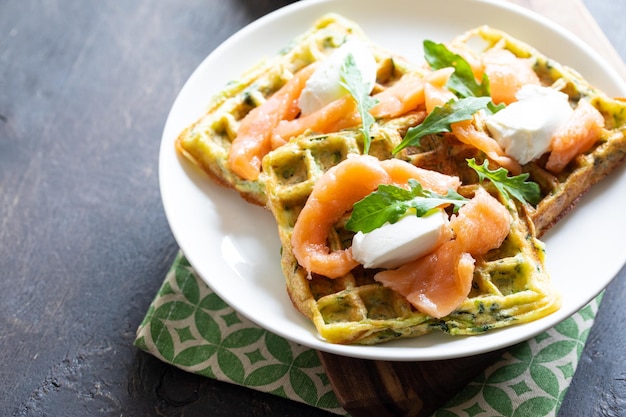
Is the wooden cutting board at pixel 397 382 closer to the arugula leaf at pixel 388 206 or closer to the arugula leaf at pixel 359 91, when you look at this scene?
the arugula leaf at pixel 388 206

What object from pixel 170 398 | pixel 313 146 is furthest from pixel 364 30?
pixel 170 398

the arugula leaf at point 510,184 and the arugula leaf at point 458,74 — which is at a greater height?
the arugula leaf at point 458,74

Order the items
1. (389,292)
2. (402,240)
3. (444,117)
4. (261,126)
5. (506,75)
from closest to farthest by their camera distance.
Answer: (402,240)
(389,292)
(444,117)
(506,75)
(261,126)

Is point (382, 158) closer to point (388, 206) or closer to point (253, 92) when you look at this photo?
point (388, 206)

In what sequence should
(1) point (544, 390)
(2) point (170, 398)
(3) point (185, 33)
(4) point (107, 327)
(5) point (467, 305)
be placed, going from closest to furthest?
(5) point (467, 305) < (1) point (544, 390) < (2) point (170, 398) < (4) point (107, 327) < (3) point (185, 33)

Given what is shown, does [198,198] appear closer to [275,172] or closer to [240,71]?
[275,172]

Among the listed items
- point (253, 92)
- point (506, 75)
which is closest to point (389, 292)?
point (506, 75)

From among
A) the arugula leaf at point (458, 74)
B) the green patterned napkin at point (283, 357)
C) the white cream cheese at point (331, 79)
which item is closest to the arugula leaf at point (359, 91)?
the white cream cheese at point (331, 79)
